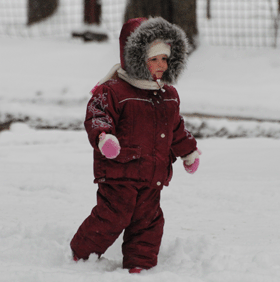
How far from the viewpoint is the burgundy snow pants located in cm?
178

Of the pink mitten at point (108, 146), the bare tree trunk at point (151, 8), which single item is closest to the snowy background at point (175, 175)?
the pink mitten at point (108, 146)

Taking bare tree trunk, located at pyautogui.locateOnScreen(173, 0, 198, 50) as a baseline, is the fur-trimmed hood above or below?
below

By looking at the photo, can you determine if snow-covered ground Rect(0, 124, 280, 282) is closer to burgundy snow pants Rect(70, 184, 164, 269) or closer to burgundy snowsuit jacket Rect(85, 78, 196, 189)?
burgundy snow pants Rect(70, 184, 164, 269)

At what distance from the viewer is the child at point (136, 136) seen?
172 centimetres

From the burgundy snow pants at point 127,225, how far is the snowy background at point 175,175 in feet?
0.23

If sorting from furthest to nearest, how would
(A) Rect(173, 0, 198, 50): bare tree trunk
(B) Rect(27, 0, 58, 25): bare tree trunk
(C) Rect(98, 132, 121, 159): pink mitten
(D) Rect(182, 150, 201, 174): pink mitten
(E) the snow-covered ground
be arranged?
(B) Rect(27, 0, 58, 25): bare tree trunk < (A) Rect(173, 0, 198, 50): bare tree trunk < (D) Rect(182, 150, 201, 174): pink mitten < (E) the snow-covered ground < (C) Rect(98, 132, 121, 159): pink mitten

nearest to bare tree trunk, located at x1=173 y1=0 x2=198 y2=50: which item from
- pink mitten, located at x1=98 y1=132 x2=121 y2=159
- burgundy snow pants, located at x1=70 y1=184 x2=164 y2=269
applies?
burgundy snow pants, located at x1=70 y1=184 x2=164 y2=269

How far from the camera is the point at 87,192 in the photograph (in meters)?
2.81

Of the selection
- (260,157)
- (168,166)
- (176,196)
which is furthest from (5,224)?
(260,157)

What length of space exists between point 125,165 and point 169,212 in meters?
0.89

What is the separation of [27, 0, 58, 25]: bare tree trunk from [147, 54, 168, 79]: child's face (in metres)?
8.35

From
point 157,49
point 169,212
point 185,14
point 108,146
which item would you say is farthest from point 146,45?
point 185,14

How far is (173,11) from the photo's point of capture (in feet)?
19.0

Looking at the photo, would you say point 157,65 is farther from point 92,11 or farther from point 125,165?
point 92,11
